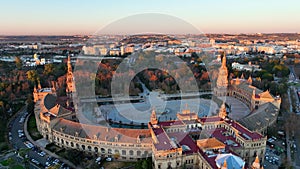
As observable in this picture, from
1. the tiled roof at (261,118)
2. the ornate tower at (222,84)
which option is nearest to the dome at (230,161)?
the tiled roof at (261,118)

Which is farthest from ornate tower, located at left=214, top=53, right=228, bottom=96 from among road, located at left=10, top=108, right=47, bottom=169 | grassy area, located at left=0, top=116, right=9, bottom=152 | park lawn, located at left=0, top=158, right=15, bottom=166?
grassy area, located at left=0, top=116, right=9, bottom=152

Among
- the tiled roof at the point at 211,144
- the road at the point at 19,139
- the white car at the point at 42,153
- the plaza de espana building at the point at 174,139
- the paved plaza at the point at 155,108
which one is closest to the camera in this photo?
the plaza de espana building at the point at 174,139

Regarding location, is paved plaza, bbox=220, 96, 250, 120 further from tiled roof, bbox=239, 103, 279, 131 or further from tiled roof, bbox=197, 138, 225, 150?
tiled roof, bbox=197, 138, 225, 150

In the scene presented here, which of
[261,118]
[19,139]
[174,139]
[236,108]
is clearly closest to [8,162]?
[19,139]

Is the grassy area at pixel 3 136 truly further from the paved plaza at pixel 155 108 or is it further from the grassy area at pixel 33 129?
the paved plaza at pixel 155 108

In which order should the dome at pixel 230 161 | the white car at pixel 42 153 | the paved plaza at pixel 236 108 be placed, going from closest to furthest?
1. the dome at pixel 230 161
2. the white car at pixel 42 153
3. the paved plaza at pixel 236 108

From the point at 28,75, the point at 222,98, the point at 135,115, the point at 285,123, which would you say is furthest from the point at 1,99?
the point at 285,123

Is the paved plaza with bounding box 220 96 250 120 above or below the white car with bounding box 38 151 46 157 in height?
above
